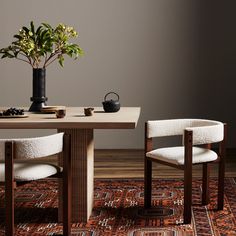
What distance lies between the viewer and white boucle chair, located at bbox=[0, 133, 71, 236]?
9.23ft

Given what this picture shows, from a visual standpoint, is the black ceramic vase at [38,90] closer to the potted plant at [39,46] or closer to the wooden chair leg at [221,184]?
the potted plant at [39,46]

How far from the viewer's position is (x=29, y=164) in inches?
124

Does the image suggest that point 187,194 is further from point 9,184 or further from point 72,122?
point 9,184

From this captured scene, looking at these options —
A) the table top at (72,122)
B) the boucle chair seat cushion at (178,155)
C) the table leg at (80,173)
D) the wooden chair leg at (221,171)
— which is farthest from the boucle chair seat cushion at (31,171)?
Answer: the wooden chair leg at (221,171)

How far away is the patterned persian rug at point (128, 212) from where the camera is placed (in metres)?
3.40

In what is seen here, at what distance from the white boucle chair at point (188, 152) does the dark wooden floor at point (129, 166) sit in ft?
4.00

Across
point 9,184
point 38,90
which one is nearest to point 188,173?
point 9,184

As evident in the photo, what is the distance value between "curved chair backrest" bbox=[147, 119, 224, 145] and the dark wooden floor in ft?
4.03

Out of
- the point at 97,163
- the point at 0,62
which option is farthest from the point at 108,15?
the point at 97,163

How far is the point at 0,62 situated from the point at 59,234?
3537 mm

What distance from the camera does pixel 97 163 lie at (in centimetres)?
568

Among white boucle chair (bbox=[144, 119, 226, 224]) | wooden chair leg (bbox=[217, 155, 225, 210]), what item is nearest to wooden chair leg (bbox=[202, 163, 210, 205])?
white boucle chair (bbox=[144, 119, 226, 224])

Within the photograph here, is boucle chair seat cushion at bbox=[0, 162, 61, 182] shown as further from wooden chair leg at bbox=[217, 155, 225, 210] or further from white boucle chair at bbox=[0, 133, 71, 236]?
wooden chair leg at bbox=[217, 155, 225, 210]

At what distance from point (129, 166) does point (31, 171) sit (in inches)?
101
